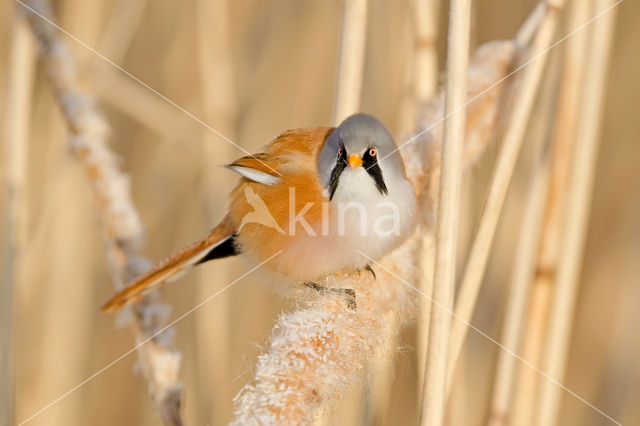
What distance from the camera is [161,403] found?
3.77 ft

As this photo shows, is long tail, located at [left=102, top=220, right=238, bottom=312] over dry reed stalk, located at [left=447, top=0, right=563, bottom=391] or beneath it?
beneath

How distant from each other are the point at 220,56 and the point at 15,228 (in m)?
0.74

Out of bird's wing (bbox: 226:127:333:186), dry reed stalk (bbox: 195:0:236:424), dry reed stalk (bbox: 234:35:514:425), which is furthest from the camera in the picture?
dry reed stalk (bbox: 195:0:236:424)

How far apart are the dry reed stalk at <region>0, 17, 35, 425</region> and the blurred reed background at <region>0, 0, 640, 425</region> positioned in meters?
0.07

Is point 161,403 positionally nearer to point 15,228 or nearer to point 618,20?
point 15,228

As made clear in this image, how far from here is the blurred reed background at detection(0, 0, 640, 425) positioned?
1878 mm

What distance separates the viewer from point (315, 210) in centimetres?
144

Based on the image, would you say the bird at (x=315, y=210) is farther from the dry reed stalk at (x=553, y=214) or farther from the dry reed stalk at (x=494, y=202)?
the dry reed stalk at (x=553, y=214)

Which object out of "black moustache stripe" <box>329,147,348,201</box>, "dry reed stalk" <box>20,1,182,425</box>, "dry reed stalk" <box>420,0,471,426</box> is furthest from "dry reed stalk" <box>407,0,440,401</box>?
"dry reed stalk" <box>20,1,182,425</box>

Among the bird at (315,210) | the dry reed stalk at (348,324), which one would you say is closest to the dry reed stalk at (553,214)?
the dry reed stalk at (348,324)

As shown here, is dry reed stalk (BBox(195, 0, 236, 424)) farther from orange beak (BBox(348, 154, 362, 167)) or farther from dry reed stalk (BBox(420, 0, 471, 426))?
dry reed stalk (BBox(420, 0, 471, 426))

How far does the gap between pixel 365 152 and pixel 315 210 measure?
182 mm

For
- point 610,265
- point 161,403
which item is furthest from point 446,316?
point 610,265

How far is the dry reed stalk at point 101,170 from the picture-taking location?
1.16 metres
